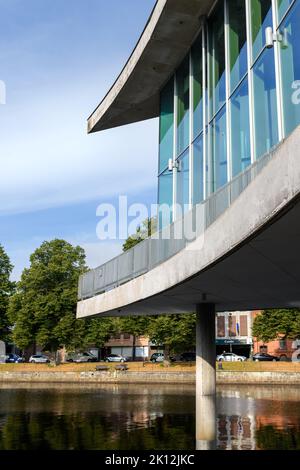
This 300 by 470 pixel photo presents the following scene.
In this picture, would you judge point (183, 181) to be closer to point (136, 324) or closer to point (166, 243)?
point (166, 243)

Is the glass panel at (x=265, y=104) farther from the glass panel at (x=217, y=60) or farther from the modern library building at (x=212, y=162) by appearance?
the glass panel at (x=217, y=60)

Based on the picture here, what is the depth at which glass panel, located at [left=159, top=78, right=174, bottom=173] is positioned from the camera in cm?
1639

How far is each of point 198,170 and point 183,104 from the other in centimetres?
291

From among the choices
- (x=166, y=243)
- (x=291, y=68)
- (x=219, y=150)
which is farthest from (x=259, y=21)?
(x=166, y=243)

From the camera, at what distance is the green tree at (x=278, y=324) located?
6038 centimetres

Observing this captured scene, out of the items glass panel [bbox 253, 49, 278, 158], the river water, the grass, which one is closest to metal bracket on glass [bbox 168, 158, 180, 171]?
glass panel [bbox 253, 49, 278, 158]

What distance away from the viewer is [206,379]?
1545 centimetres

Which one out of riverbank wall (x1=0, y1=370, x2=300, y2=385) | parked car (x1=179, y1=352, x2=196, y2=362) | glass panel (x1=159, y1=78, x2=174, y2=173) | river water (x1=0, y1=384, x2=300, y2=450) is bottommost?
river water (x1=0, y1=384, x2=300, y2=450)

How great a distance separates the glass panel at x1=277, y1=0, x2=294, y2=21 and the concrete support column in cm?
961

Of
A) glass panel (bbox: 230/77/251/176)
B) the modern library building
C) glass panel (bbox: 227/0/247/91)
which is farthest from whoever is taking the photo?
glass panel (bbox: 227/0/247/91)

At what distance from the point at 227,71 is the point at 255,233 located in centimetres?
569

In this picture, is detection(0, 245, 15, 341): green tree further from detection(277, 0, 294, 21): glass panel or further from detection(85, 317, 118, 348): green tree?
detection(277, 0, 294, 21): glass panel

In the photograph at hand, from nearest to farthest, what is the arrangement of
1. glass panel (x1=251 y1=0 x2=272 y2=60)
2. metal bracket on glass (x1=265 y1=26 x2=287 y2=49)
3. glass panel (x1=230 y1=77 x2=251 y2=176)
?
metal bracket on glass (x1=265 y1=26 x2=287 y2=49) < glass panel (x1=251 y1=0 x2=272 y2=60) < glass panel (x1=230 y1=77 x2=251 y2=176)

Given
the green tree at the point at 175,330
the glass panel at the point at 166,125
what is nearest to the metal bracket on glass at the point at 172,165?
the glass panel at the point at 166,125
